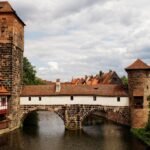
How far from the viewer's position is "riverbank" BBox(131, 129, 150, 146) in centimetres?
3624

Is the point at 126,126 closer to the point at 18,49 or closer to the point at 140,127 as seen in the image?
the point at 140,127

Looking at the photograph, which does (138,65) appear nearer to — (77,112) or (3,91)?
(77,112)

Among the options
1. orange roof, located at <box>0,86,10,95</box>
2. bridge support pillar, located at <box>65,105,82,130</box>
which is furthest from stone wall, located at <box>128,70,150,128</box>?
orange roof, located at <box>0,86,10,95</box>

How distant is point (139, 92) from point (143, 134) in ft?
23.8

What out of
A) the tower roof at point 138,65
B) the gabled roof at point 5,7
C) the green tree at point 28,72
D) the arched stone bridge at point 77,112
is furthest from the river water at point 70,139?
the gabled roof at point 5,7

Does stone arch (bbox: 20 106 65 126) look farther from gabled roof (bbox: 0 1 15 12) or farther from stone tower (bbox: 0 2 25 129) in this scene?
gabled roof (bbox: 0 1 15 12)

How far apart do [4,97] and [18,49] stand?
301 inches

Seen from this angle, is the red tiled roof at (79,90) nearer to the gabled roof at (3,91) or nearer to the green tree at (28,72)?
the gabled roof at (3,91)

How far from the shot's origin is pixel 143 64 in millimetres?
45594

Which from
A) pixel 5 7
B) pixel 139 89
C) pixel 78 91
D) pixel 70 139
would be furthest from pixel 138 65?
pixel 5 7

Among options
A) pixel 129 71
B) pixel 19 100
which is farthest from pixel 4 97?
pixel 129 71

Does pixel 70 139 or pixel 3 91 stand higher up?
pixel 3 91

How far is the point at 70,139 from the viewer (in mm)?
39406

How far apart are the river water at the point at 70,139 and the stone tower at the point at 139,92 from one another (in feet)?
7.34
